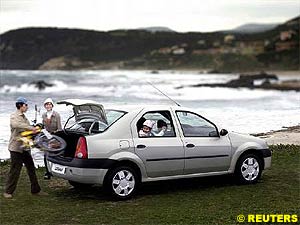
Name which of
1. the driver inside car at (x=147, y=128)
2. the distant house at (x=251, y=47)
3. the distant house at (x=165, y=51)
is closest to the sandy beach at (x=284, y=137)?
the driver inside car at (x=147, y=128)

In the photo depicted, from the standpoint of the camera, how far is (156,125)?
9.34m

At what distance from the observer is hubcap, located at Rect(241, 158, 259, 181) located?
10016mm

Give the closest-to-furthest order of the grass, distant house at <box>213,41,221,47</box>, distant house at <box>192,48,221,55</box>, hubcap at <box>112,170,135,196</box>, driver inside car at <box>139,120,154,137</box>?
the grass → hubcap at <box>112,170,135,196</box> → driver inside car at <box>139,120,154,137</box> → distant house at <box>192,48,221,55</box> → distant house at <box>213,41,221,47</box>

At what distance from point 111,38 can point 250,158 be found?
191m

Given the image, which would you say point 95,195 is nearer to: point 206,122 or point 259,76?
point 206,122

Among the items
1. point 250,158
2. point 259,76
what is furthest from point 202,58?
point 250,158

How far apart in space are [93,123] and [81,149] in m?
0.65

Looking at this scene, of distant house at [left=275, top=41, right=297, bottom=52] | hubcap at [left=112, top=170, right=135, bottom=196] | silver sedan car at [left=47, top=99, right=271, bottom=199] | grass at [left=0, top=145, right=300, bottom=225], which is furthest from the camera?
distant house at [left=275, top=41, right=297, bottom=52]

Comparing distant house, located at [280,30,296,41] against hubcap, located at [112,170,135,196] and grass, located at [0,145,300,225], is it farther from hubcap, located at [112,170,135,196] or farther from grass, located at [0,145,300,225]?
hubcap, located at [112,170,135,196]

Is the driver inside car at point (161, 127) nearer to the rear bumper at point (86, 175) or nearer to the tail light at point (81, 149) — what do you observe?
the rear bumper at point (86, 175)

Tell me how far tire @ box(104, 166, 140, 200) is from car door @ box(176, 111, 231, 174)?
3.21ft

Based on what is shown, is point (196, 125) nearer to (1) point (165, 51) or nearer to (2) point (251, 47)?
(2) point (251, 47)

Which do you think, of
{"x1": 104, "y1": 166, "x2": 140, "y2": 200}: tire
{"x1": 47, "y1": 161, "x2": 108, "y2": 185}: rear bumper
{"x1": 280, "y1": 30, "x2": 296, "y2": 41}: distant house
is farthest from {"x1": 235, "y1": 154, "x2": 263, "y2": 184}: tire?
{"x1": 280, "y1": 30, "x2": 296, "y2": 41}: distant house

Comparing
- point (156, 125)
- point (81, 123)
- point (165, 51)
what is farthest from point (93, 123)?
point (165, 51)
